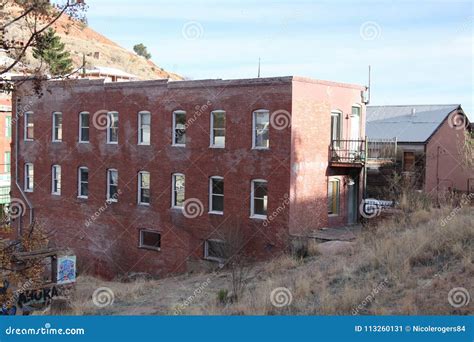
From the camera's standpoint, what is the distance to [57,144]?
33.4m

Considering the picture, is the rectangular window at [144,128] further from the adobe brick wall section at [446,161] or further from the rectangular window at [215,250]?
the adobe brick wall section at [446,161]

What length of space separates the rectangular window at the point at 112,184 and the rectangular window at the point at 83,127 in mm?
2601

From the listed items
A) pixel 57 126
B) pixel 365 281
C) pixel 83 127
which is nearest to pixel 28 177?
pixel 57 126

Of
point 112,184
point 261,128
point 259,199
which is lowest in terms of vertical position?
point 259,199

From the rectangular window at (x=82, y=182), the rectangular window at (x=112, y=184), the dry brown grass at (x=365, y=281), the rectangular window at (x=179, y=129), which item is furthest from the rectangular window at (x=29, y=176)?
the dry brown grass at (x=365, y=281)

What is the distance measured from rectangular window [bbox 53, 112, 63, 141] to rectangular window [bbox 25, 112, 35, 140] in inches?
79.0

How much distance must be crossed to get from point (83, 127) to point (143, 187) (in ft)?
17.7

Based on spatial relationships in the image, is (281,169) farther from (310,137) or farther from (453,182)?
(453,182)

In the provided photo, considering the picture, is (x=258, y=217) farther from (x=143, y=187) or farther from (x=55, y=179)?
(x=55, y=179)

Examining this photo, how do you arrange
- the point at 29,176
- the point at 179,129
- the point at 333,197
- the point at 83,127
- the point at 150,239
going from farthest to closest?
the point at 29,176 < the point at 83,127 < the point at 150,239 < the point at 179,129 < the point at 333,197

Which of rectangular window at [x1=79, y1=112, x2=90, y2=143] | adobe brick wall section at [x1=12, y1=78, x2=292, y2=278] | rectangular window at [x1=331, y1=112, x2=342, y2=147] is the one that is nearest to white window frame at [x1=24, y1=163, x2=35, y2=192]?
adobe brick wall section at [x1=12, y1=78, x2=292, y2=278]

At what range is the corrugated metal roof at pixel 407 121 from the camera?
131 feet

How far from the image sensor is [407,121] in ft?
138

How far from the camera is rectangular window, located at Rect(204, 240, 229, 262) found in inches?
1017
